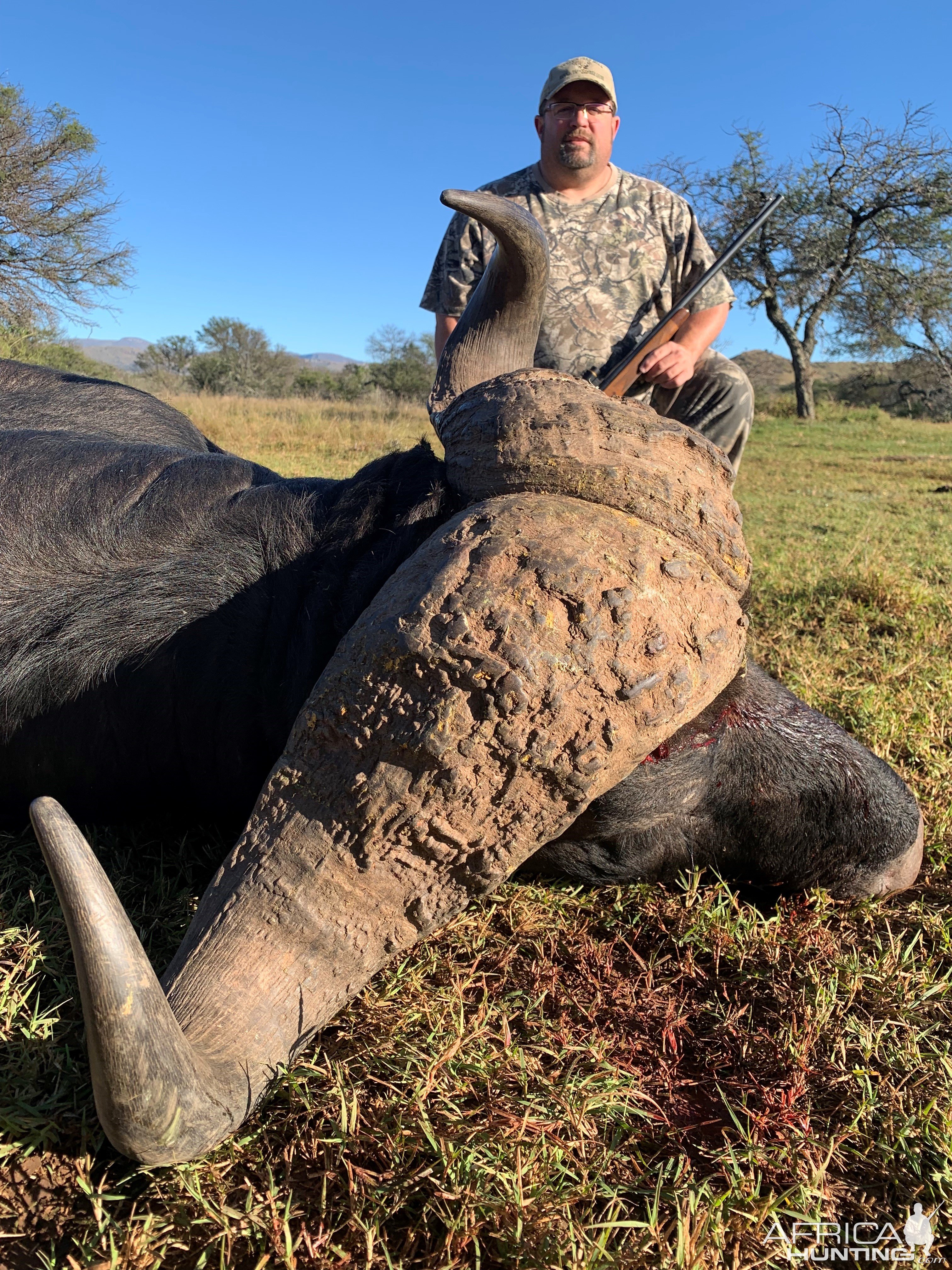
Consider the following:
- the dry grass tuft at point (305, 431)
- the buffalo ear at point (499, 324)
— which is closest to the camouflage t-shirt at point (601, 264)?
the buffalo ear at point (499, 324)

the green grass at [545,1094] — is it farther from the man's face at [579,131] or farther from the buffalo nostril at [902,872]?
the man's face at [579,131]

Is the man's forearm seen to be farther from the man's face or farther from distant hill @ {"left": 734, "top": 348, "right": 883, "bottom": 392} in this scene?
distant hill @ {"left": 734, "top": 348, "right": 883, "bottom": 392}

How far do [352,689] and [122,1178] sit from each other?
986mm

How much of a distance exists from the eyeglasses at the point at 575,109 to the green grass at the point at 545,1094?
14.1 ft

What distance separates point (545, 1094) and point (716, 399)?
426 cm

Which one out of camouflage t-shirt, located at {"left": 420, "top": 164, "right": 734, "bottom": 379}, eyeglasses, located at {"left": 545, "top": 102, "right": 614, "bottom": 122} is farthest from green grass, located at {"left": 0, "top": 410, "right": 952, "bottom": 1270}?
eyeglasses, located at {"left": 545, "top": 102, "right": 614, "bottom": 122}

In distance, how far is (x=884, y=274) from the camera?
90.4 feet

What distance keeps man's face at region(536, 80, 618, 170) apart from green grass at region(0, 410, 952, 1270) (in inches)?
163

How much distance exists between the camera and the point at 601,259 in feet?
16.7

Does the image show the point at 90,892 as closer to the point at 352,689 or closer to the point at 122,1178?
the point at 352,689

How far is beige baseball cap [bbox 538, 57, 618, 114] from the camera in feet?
16.0

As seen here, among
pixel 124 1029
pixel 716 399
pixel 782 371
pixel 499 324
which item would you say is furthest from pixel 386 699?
pixel 782 371

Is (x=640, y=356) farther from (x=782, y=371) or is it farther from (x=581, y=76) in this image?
(x=782, y=371)

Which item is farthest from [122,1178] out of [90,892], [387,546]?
[387,546]
